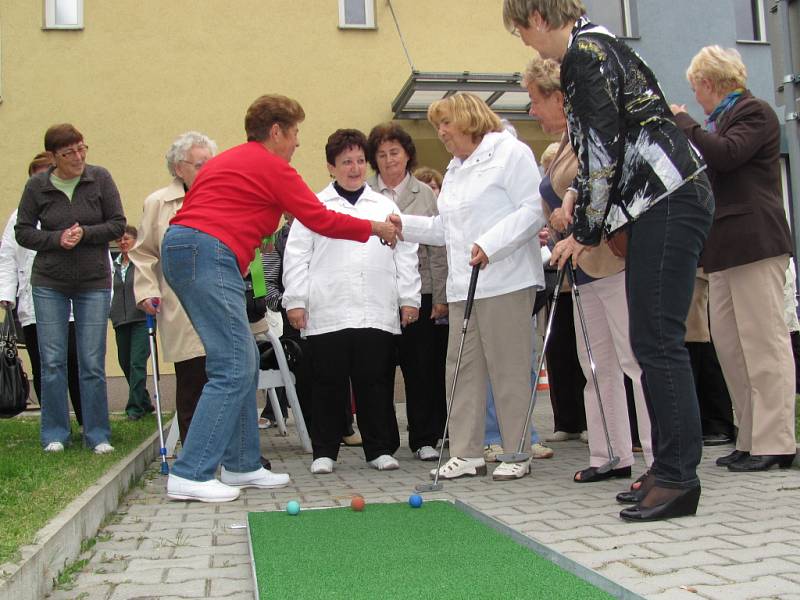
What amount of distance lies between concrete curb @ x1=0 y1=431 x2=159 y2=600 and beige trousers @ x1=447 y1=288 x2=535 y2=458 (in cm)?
180

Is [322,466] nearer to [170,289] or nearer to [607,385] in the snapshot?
[170,289]

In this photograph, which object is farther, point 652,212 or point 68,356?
point 68,356

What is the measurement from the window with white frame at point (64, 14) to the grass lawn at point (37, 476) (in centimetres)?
767

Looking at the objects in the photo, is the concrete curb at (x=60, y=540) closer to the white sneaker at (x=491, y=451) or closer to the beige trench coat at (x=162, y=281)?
the beige trench coat at (x=162, y=281)

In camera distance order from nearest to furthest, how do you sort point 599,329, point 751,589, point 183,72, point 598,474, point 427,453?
point 751,589 < point 598,474 < point 599,329 < point 427,453 < point 183,72

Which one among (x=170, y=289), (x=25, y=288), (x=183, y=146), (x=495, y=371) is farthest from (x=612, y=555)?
(x=25, y=288)

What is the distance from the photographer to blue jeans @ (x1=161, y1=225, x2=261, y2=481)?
4.58m

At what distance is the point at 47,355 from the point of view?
5.93 metres

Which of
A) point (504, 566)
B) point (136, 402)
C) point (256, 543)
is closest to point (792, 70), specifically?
point (504, 566)

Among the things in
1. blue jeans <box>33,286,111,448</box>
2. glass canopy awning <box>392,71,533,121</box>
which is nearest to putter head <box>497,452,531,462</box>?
blue jeans <box>33,286,111,448</box>

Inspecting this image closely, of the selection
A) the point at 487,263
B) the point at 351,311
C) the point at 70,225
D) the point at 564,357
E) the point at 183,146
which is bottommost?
the point at 564,357

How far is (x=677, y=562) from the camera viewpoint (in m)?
3.02

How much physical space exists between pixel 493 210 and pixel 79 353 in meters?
2.71

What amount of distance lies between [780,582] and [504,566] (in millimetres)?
809
